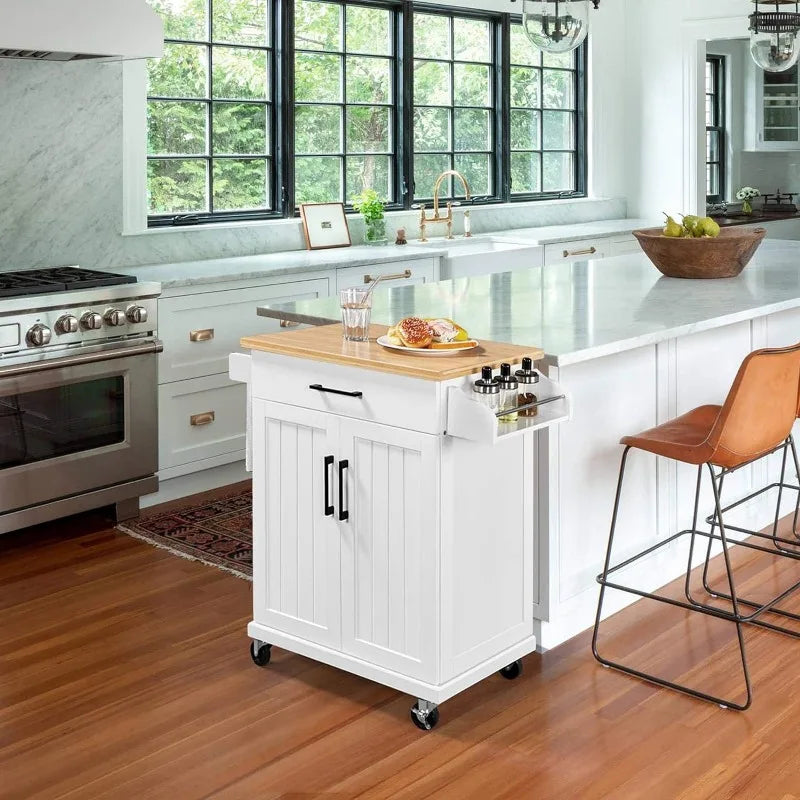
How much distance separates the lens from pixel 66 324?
13.4ft

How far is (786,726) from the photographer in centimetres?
282

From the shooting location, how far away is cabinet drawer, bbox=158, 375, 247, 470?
182 inches

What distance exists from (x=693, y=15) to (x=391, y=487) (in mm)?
5566

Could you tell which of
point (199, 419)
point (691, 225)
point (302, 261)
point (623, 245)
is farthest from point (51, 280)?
point (623, 245)

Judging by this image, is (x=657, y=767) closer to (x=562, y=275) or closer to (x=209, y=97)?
(x=562, y=275)

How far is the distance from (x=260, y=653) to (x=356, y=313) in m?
1.01

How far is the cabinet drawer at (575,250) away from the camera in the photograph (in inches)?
252

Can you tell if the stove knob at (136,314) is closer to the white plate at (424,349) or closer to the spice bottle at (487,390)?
the white plate at (424,349)

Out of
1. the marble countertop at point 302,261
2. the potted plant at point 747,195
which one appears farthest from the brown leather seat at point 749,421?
the potted plant at point 747,195

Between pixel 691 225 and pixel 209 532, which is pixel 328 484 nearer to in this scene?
pixel 209 532

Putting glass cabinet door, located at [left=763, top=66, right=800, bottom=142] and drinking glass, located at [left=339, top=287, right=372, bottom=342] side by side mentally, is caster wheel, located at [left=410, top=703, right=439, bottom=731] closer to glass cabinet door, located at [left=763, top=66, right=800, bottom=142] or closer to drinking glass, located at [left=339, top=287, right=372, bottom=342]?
drinking glass, located at [left=339, top=287, right=372, bottom=342]

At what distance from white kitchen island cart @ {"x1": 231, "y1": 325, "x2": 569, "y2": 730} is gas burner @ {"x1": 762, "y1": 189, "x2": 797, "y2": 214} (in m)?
6.63

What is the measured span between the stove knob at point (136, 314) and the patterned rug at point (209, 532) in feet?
2.67

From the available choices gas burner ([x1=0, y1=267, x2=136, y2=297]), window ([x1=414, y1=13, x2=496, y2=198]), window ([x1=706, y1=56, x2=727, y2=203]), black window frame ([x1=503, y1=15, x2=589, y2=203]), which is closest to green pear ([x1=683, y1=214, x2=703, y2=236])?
gas burner ([x1=0, y1=267, x2=136, y2=297])
